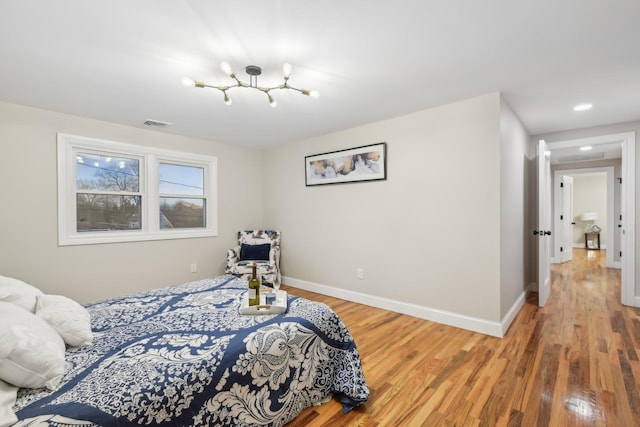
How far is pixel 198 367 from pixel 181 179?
3.61 m

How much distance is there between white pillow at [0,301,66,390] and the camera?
1073 mm

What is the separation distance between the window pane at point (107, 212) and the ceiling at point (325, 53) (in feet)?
3.44

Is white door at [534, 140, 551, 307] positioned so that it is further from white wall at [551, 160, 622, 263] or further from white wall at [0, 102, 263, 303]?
white wall at [0, 102, 263, 303]

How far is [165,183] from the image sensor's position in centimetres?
412

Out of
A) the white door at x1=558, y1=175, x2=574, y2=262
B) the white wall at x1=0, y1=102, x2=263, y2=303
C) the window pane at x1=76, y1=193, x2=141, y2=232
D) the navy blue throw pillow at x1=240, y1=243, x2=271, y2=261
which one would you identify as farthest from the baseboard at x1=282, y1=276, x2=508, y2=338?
the white door at x1=558, y1=175, x2=574, y2=262

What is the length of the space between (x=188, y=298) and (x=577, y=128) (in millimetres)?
5219

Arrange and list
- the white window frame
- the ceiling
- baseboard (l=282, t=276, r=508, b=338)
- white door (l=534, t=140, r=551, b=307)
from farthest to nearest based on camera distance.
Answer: white door (l=534, t=140, r=551, b=307) → the white window frame → baseboard (l=282, t=276, r=508, b=338) → the ceiling

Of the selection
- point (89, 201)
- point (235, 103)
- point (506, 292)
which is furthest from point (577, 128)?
point (89, 201)

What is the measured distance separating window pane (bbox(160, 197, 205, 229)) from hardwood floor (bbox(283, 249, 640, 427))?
2.68 metres

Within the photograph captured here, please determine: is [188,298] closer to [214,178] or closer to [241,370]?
[241,370]

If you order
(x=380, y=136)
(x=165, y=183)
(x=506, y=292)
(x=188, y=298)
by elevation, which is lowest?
(x=506, y=292)

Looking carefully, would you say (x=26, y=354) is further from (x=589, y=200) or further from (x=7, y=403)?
(x=589, y=200)

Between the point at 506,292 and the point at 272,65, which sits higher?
the point at 272,65

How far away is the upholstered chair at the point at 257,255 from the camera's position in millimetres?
4121
